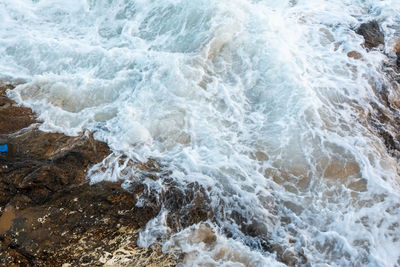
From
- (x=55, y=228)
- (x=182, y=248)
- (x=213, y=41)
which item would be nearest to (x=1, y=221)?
(x=55, y=228)

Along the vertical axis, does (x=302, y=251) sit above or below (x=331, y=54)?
below

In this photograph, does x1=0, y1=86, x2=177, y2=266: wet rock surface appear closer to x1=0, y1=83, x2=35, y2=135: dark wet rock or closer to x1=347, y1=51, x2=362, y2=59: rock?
x1=0, y1=83, x2=35, y2=135: dark wet rock

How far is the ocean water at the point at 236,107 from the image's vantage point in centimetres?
466

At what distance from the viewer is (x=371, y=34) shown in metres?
8.02

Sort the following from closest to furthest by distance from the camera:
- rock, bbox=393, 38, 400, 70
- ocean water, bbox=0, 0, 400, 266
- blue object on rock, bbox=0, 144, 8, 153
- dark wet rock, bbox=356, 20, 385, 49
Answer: ocean water, bbox=0, 0, 400, 266, blue object on rock, bbox=0, 144, 8, 153, rock, bbox=393, 38, 400, 70, dark wet rock, bbox=356, 20, 385, 49

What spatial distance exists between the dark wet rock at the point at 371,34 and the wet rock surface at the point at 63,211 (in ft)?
21.8

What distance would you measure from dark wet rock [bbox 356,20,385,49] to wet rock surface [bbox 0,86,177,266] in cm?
665

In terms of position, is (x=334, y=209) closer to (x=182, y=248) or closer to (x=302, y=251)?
(x=302, y=251)

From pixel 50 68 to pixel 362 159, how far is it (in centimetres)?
680

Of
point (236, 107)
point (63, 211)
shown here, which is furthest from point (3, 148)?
point (236, 107)

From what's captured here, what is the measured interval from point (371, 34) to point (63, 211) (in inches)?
320

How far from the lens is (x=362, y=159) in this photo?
5.46 meters

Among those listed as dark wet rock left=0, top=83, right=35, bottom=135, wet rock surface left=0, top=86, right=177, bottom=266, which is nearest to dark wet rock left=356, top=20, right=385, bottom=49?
wet rock surface left=0, top=86, right=177, bottom=266

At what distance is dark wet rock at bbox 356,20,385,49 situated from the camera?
7.76 m
